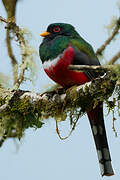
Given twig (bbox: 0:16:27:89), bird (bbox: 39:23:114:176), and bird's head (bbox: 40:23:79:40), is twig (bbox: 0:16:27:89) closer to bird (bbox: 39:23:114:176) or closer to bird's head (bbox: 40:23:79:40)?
bird (bbox: 39:23:114:176)

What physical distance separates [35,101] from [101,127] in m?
0.86

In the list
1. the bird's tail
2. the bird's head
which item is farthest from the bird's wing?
the bird's tail

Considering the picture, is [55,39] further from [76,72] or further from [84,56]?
[76,72]

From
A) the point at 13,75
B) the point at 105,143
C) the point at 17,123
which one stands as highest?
the point at 13,75

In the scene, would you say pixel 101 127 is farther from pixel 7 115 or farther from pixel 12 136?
pixel 12 136

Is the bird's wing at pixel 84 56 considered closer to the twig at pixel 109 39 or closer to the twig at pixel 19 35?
the twig at pixel 109 39

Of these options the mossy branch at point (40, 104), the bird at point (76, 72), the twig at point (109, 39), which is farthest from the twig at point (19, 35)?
the twig at point (109, 39)

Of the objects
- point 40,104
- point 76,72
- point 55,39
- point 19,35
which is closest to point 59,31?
point 55,39

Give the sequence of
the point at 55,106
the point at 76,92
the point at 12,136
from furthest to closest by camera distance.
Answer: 1. the point at 12,136
2. the point at 55,106
3. the point at 76,92

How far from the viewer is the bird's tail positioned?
4111 millimetres

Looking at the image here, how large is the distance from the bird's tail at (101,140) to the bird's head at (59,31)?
1127 millimetres

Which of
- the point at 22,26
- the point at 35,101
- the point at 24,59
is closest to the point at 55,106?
the point at 35,101

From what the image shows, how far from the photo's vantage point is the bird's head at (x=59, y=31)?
15.6ft

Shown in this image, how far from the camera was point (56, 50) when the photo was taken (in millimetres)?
4293
